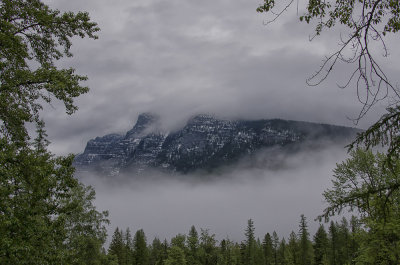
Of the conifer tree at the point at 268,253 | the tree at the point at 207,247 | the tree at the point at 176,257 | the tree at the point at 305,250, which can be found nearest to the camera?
the tree at the point at 176,257

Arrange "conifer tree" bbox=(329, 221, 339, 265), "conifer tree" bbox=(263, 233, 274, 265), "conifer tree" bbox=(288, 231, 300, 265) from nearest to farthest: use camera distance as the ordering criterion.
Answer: "conifer tree" bbox=(329, 221, 339, 265) < "conifer tree" bbox=(288, 231, 300, 265) < "conifer tree" bbox=(263, 233, 274, 265)

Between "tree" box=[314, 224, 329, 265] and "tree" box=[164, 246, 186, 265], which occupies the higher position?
"tree" box=[314, 224, 329, 265]

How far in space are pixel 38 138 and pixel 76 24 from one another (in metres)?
12.7

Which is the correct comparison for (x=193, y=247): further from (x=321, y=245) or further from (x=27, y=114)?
(x=27, y=114)

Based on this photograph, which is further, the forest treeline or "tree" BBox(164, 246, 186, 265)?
the forest treeline

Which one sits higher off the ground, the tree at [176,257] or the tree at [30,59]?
the tree at [30,59]

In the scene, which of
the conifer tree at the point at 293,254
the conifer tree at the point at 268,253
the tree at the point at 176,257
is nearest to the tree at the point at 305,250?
the conifer tree at the point at 293,254

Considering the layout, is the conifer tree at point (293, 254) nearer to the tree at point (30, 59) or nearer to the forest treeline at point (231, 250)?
the forest treeline at point (231, 250)

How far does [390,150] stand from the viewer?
5.07 m

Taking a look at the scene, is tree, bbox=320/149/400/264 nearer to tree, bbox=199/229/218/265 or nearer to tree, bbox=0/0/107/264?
tree, bbox=0/0/107/264

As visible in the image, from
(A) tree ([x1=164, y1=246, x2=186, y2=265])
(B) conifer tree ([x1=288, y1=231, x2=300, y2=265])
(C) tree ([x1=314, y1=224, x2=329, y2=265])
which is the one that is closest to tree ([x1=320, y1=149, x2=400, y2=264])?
(A) tree ([x1=164, y1=246, x2=186, y2=265])

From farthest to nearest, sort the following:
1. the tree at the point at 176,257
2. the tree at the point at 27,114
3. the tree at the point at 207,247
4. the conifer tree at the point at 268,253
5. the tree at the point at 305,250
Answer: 1. the conifer tree at the point at 268,253
2. the tree at the point at 305,250
3. the tree at the point at 207,247
4. the tree at the point at 176,257
5. the tree at the point at 27,114

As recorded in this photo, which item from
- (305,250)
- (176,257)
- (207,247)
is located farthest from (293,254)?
(176,257)

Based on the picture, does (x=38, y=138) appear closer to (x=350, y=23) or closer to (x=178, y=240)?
(x=350, y=23)
